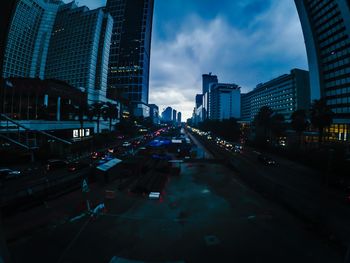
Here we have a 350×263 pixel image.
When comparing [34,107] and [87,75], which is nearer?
[34,107]

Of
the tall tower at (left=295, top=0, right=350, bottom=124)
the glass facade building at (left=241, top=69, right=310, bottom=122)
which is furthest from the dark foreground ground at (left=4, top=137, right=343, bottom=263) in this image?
the glass facade building at (left=241, top=69, right=310, bottom=122)

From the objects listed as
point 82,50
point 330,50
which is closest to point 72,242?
point 330,50

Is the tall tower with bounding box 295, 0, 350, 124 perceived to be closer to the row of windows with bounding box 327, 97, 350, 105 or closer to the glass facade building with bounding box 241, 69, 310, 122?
the row of windows with bounding box 327, 97, 350, 105

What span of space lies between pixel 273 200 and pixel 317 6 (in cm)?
9009

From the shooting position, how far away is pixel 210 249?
35.8ft

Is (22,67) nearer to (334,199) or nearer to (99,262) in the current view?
(99,262)

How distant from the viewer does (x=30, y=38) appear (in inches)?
5281

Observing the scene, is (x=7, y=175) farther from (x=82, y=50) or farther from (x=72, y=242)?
(x=82, y=50)

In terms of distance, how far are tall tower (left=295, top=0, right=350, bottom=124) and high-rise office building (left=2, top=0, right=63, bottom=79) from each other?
6537 inches

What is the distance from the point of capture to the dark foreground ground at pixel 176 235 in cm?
1029

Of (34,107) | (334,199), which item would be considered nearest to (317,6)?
(334,199)

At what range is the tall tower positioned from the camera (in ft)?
211

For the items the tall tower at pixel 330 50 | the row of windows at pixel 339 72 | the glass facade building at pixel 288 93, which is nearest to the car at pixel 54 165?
the tall tower at pixel 330 50

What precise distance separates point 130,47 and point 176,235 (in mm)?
195682
